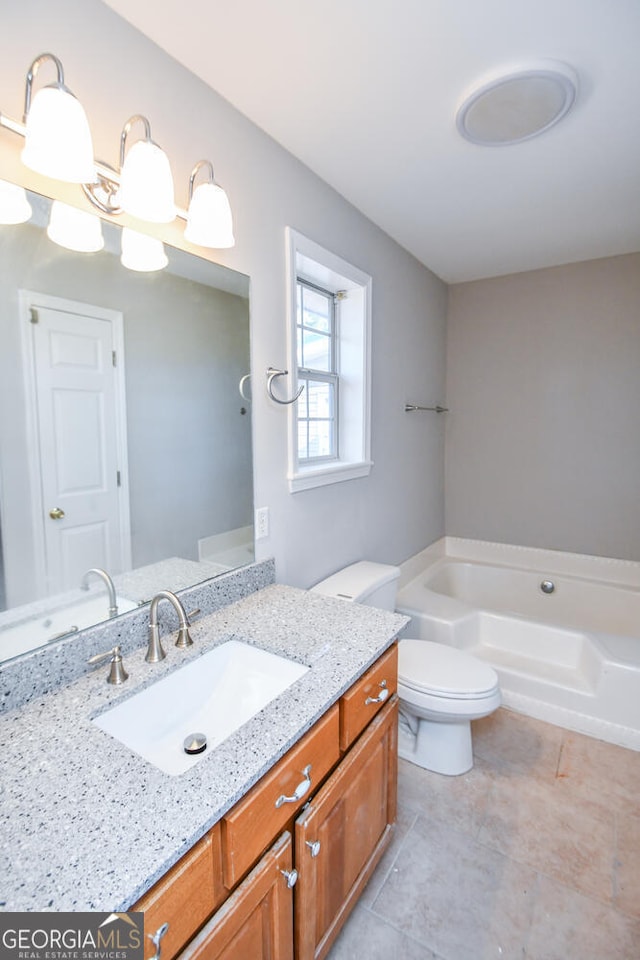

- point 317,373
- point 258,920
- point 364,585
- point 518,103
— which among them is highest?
point 518,103

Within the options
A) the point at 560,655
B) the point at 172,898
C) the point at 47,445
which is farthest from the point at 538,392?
the point at 172,898

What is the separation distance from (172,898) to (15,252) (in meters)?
1.20

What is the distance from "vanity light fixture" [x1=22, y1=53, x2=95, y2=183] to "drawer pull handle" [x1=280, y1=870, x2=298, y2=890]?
1.45m

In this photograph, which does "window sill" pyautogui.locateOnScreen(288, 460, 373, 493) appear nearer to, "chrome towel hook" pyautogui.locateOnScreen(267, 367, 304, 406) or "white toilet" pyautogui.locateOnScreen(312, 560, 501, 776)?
"chrome towel hook" pyautogui.locateOnScreen(267, 367, 304, 406)

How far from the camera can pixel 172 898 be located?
0.65m

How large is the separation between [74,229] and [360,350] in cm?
136

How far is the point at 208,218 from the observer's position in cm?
118

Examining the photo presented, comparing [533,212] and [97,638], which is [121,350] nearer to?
[97,638]

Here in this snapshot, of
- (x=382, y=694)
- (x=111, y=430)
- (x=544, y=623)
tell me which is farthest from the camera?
(x=544, y=623)

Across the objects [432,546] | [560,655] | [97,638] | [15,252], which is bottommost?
[560,655]

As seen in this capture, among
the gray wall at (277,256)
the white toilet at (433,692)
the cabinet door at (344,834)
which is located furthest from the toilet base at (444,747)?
the gray wall at (277,256)

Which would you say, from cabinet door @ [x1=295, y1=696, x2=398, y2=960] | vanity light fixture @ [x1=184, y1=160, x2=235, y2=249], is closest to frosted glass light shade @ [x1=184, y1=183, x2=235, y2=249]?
vanity light fixture @ [x1=184, y1=160, x2=235, y2=249]

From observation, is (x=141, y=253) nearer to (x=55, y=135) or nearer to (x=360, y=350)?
(x=55, y=135)

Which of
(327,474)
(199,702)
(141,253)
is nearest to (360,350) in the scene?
(327,474)
